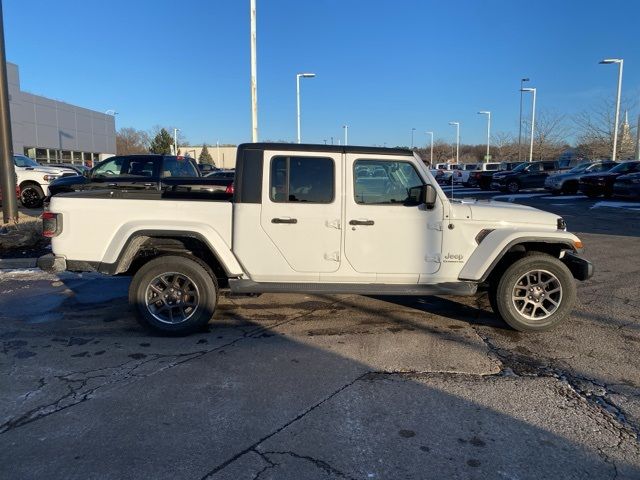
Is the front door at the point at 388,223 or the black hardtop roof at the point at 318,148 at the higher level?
the black hardtop roof at the point at 318,148

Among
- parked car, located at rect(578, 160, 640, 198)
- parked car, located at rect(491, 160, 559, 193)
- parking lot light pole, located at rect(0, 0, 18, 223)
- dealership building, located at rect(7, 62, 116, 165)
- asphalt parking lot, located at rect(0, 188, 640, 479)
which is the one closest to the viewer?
asphalt parking lot, located at rect(0, 188, 640, 479)

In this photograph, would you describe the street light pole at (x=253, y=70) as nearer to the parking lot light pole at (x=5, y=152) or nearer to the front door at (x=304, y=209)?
the parking lot light pole at (x=5, y=152)

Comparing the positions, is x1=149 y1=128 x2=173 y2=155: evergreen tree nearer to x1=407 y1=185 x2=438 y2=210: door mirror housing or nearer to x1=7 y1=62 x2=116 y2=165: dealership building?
x1=7 y1=62 x2=116 y2=165: dealership building

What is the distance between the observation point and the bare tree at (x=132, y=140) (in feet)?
273

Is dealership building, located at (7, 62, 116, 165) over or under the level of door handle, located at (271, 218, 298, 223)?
over

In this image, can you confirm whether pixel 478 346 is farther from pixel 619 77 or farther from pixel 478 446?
pixel 619 77

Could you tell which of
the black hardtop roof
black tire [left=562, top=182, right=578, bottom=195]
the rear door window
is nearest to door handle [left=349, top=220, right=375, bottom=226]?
the rear door window

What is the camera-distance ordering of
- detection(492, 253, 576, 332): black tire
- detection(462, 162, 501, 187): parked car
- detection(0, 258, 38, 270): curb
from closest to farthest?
detection(492, 253, 576, 332): black tire, detection(0, 258, 38, 270): curb, detection(462, 162, 501, 187): parked car

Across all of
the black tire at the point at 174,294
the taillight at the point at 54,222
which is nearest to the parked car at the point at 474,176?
the black tire at the point at 174,294

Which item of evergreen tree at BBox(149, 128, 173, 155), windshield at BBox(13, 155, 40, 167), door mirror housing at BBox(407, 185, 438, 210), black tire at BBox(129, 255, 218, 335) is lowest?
black tire at BBox(129, 255, 218, 335)

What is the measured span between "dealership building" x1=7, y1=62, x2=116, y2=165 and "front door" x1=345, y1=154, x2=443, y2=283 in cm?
4393

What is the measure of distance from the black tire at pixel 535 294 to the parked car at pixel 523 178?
26097 mm

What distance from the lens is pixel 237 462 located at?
9.77 feet

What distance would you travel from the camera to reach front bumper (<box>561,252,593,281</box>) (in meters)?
5.35
